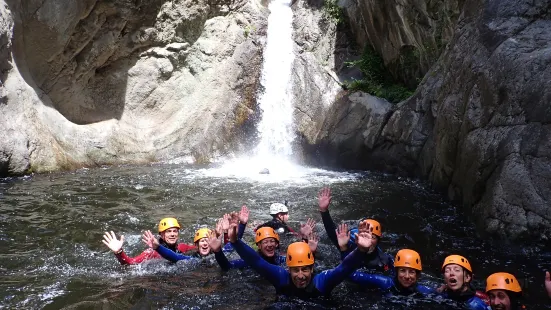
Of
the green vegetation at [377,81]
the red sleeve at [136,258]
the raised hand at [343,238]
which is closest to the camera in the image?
the raised hand at [343,238]

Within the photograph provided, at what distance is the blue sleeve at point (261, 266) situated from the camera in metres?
4.70

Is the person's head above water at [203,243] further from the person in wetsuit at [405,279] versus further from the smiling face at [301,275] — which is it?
the person in wetsuit at [405,279]

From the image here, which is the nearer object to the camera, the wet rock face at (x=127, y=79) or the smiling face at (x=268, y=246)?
the smiling face at (x=268, y=246)

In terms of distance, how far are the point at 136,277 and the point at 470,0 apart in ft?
27.8

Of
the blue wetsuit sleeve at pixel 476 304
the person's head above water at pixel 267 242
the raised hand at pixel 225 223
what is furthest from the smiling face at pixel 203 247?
the blue wetsuit sleeve at pixel 476 304

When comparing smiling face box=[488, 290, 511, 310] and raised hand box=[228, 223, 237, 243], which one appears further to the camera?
raised hand box=[228, 223, 237, 243]

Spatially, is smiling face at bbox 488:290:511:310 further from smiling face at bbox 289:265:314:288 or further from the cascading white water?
the cascading white water

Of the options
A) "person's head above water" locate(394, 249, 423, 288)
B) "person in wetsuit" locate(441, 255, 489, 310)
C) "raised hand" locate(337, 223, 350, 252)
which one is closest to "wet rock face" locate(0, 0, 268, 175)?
"raised hand" locate(337, 223, 350, 252)

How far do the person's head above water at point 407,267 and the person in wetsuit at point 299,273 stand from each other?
60 cm

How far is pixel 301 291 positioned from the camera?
4617 mm

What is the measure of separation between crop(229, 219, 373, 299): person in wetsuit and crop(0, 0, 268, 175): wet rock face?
10296mm

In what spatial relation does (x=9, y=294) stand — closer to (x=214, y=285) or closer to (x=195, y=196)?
(x=214, y=285)

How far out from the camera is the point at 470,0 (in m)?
9.74

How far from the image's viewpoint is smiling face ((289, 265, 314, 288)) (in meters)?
4.51
